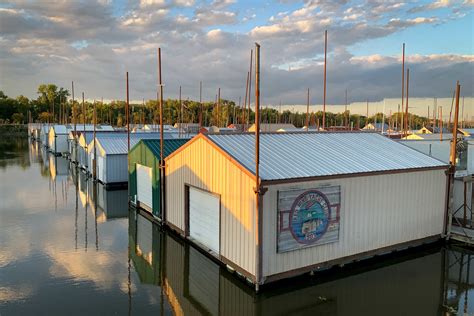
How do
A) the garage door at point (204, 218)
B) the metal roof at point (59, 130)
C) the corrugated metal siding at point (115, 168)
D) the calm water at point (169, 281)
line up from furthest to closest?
the metal roof at point (59, 130), the corrugated metal siding at point (115, 168), the garage door at point (204, 218), the calm water at point (169, 281)

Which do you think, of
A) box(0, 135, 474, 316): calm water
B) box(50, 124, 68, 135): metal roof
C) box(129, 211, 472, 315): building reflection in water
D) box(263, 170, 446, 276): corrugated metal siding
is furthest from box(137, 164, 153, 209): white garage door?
box(50, 124, 68, 135): metal roof

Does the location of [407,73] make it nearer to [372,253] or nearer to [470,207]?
[470,207]

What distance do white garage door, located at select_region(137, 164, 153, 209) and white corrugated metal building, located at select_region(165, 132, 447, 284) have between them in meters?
3.07

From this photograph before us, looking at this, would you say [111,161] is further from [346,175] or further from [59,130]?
[59,130]

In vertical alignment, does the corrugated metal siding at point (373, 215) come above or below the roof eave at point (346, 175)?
below

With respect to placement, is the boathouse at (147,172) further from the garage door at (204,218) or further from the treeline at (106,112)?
the treeline at (106,112)

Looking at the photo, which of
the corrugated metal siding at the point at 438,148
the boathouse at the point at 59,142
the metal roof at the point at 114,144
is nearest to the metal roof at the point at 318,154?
the corrugated metal siding at the point at 438,148

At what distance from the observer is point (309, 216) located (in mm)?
10352

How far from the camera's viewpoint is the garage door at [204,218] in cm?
1182

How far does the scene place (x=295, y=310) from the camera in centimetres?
878

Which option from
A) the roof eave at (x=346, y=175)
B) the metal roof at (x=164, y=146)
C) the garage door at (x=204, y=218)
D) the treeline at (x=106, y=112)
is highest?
the treeline at (x=106, y=112)

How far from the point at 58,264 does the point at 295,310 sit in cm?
725

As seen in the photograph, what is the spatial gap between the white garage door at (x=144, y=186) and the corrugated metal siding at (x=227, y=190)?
369 cm

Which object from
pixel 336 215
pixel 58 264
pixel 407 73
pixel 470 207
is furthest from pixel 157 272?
pixel 407 73
